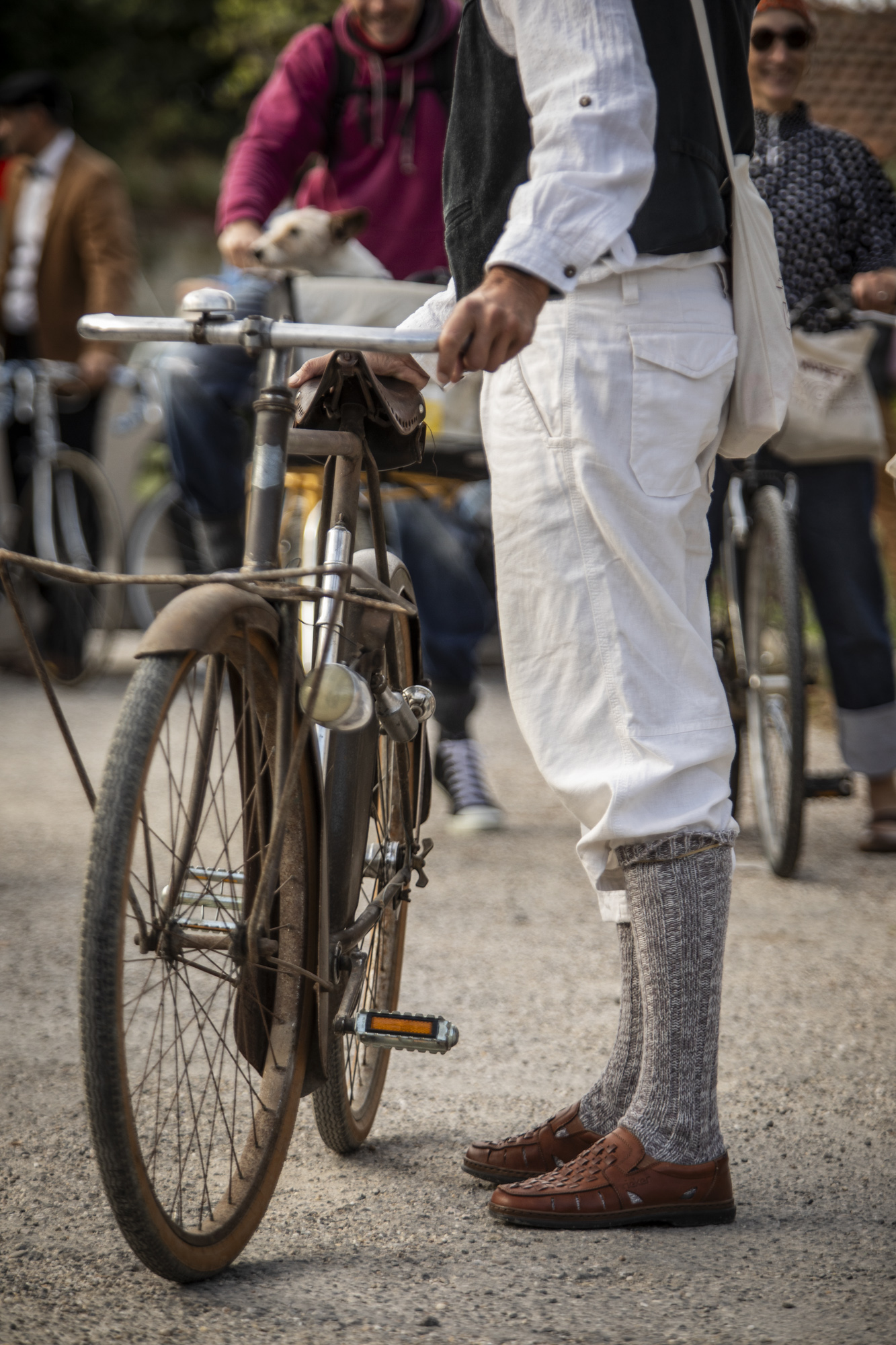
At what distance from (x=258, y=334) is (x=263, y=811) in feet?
1.91

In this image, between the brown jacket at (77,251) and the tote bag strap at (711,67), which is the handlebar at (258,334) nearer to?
the tote bag strap at (711,67)

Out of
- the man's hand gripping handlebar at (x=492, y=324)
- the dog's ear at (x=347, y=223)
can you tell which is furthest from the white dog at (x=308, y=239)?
the man's hand gripping handlebar at (x=492, y=324)

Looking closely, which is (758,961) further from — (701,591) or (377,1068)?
(701,591)

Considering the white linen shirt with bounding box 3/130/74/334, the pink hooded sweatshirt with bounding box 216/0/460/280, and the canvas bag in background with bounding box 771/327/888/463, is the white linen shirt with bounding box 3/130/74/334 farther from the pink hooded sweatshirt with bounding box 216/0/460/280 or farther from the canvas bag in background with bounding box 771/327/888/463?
the canvas bag in background with bounding box 771/327/888/463

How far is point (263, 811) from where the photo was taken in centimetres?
185

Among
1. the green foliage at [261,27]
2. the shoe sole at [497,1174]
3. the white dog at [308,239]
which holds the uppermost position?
the green foliage at [261,27]

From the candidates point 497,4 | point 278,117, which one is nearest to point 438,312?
point 497,4

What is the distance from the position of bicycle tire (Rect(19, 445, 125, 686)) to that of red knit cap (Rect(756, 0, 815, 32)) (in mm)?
3735

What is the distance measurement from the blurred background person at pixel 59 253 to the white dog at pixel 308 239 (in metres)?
2.80

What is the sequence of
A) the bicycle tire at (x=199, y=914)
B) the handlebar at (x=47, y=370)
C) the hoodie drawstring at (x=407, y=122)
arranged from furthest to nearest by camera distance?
1. the handlebar at (x=47, y=370)
2. the hoodie drawstring at (x=407, y=122)
3. the bicycle tire at (x=199, y=914)

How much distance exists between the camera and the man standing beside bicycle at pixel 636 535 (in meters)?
1.88

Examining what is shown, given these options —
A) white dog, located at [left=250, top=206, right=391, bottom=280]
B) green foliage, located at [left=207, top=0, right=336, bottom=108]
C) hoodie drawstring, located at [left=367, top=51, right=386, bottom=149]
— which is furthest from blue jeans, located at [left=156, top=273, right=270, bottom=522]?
green foliage, located at [left=207, top=0, right=336, bottom=108]

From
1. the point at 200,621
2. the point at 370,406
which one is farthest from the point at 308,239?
the point at 200,621

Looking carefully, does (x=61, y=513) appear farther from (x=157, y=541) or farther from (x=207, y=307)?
(x=207, y=307)
